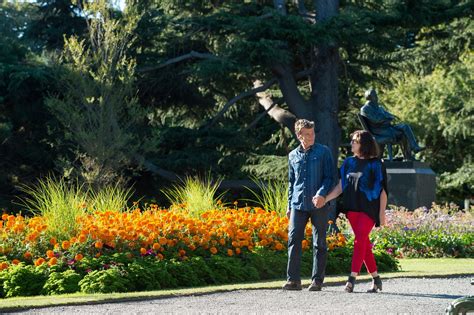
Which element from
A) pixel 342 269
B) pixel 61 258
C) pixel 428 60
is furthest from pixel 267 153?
pixel 61 258

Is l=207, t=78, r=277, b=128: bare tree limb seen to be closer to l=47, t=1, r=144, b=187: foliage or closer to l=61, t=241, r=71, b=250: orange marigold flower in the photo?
l=47, t=1, r=144, b=187: foliage

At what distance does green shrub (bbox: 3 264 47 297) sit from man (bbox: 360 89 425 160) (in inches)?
404

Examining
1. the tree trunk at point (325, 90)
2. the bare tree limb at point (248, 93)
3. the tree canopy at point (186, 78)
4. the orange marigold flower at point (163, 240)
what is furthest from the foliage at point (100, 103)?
the orange marigold flower at point (163, 240)

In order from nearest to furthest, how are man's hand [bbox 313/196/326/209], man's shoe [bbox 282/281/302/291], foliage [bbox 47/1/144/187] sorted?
man's hand [bbox 313/196/326/209], man's shoe [bbox 282/281/302/291], foliage [bbox 47/1/144/187]

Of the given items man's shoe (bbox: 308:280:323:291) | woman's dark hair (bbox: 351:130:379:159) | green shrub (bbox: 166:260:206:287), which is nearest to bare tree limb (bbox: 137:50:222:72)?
green shrub (bbox: 166:260:206:287)

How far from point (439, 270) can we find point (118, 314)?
521cm

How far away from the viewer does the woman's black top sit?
8539 mm

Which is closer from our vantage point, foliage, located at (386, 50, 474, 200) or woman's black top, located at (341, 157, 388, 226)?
woman's black top, located at (341, 157, 388, 226)

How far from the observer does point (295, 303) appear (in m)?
7.85

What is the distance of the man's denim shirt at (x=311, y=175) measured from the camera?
8.67 metres

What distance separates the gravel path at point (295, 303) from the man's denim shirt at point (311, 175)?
0.88 metres

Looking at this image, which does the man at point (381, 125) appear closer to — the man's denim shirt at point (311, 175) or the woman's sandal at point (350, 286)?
the man's denim shirt at point (311, 175)

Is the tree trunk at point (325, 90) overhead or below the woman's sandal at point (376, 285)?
overhead

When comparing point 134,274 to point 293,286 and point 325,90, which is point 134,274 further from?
point 325,90
